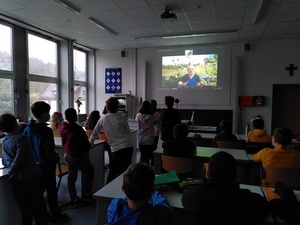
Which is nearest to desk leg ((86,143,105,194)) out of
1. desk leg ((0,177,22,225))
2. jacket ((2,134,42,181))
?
desk leg ((0,177,22,225))

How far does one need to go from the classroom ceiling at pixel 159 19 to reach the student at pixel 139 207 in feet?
11.3

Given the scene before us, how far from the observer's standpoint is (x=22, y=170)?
6.82 feet

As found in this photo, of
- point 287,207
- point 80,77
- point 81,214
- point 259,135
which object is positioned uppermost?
point 80,77

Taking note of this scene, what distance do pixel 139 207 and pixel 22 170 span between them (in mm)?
1401

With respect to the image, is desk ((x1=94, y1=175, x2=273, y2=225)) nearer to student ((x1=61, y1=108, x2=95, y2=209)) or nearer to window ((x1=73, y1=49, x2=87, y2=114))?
student ((x1=61, y1=108, x2=95, y2=209))

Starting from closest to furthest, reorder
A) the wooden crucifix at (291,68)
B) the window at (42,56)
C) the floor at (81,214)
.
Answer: the floor at (81,214) < the window at (42,56) < the wooden crucifix at (291,68)

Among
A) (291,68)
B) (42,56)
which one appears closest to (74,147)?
(42,56)

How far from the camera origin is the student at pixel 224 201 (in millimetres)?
1222

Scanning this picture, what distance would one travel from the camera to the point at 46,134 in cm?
231

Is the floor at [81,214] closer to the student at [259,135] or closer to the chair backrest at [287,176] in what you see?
the chair backrest at [287,176]

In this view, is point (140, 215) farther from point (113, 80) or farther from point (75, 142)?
point (113, 80)

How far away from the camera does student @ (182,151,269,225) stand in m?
1.22

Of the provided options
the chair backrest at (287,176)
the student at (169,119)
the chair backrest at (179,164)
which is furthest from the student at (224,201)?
the student at (169,119)

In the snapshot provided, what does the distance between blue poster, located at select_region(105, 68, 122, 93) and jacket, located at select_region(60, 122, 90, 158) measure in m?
4.68
